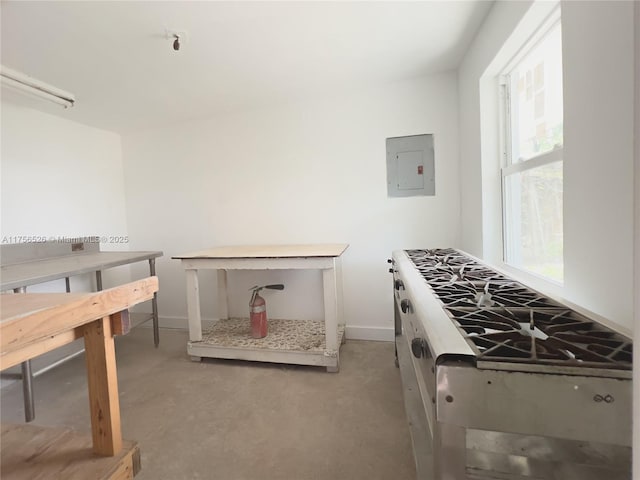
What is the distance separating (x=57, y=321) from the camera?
535mm

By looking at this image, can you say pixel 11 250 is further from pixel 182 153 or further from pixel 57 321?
pixel 57 321

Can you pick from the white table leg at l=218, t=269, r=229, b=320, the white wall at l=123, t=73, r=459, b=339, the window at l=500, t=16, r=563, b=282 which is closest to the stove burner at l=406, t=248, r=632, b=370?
the window at l=500, t=16, r=563, b=282

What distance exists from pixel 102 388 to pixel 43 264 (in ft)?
7.36

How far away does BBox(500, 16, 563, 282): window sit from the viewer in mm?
1420

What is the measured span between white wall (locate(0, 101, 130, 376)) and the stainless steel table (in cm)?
16

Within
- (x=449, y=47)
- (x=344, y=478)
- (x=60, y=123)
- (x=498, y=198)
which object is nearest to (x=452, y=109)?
(x=449, y=47)

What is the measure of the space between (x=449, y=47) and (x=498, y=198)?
119 centimetres

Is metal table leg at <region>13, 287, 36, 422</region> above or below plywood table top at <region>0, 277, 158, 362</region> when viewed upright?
below

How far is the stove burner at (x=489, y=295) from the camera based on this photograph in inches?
37.4

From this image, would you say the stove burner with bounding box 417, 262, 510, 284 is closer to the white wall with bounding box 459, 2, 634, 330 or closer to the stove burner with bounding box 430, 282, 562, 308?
the stove burner with bounding box 430, 282, 562, 308

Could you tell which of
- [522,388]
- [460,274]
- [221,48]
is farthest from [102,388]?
[221,48]

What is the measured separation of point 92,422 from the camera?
0.72 meters

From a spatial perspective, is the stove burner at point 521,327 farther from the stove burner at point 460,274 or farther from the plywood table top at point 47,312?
the plywood table top at point 47,312

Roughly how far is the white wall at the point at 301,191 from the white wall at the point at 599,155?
133 centimetres
